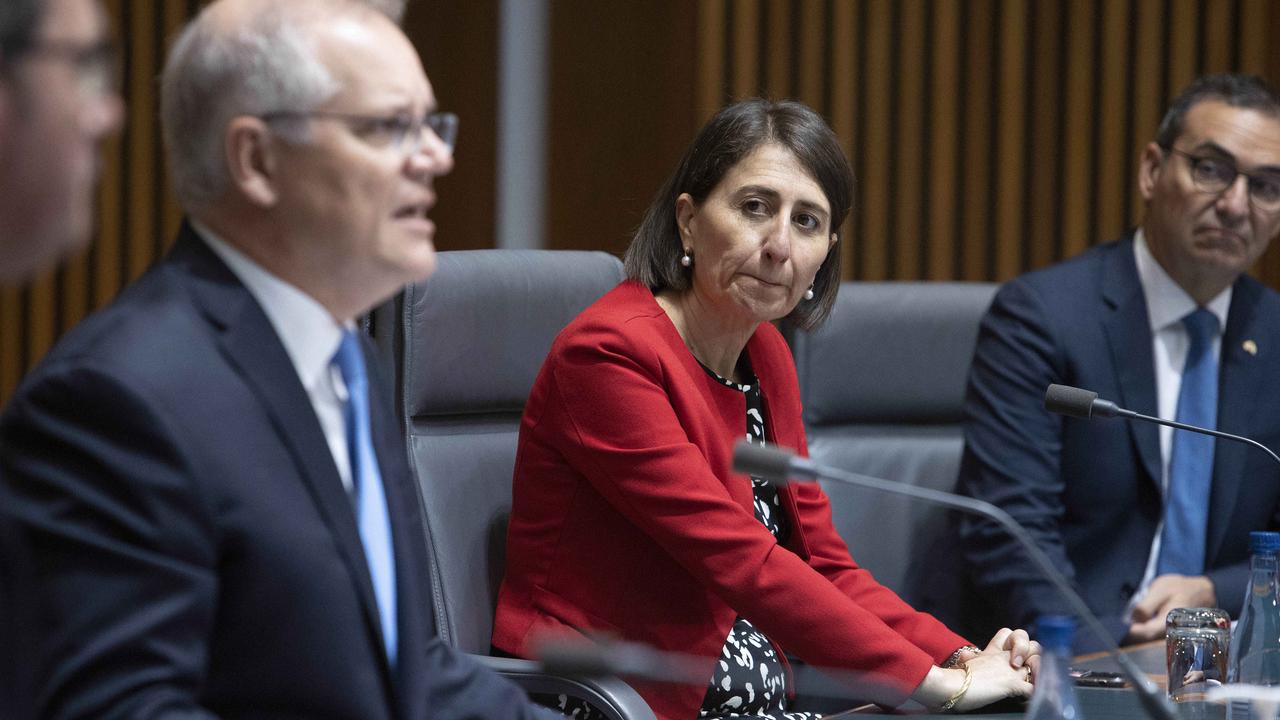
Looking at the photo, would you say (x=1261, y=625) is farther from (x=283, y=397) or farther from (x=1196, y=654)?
(x=283, y=397)

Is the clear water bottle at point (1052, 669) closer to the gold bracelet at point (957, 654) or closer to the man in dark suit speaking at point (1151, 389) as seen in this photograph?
the gold bracelet at point (957, 654)

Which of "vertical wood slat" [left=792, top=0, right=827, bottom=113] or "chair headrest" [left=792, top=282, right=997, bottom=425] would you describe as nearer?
"chair headrest" [left=792, top=282, right=997, bottom=425]

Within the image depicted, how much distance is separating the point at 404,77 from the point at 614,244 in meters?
2.70

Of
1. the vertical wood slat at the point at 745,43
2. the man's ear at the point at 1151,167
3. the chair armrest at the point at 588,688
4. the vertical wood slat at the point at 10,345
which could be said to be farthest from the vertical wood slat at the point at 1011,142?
the vertical wood slat at the point at 10,345

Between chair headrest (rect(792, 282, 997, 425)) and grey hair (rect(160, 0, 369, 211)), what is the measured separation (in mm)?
1646

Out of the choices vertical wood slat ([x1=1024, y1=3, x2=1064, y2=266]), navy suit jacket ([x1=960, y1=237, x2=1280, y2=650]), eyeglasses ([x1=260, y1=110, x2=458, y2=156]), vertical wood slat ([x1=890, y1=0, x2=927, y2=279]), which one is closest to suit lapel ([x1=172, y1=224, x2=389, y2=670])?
eyeglasses ([x1=260, y1=110, x2=458, y2=156])

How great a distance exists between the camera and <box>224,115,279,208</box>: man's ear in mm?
1314

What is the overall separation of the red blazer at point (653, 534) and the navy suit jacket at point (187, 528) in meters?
0.64

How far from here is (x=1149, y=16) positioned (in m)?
3.80

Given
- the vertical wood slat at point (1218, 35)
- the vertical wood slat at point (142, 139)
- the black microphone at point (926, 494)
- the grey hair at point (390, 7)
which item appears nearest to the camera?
the black microphone at point (926, 494)

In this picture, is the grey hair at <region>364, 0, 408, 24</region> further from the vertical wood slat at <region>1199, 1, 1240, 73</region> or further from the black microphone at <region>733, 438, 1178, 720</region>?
the vertical wood slat at <region>1199, 1, 1240, 73</region>

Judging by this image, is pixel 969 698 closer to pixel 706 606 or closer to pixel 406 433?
pixel 706 606

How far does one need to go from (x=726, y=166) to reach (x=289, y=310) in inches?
39.4

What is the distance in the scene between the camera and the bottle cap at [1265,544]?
1.78 m
